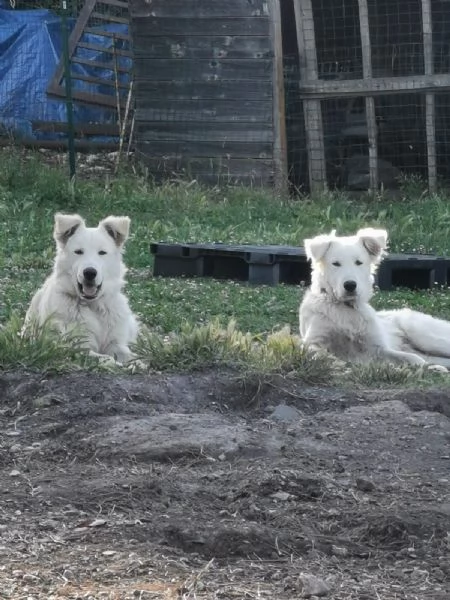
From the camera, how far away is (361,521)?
15.6ft

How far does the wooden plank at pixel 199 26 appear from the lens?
633 inches

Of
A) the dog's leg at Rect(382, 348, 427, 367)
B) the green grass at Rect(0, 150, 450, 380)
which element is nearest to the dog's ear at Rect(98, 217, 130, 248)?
the green grass at Rect(0, 150, 450, 380)

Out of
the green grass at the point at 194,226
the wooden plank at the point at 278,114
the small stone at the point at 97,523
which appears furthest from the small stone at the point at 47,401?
the wooden plank at the point at 278,114

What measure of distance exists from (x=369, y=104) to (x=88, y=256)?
8.48m

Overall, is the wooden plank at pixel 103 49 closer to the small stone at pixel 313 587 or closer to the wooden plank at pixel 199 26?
the wooden plank at pixel 199 26

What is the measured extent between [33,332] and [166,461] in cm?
177

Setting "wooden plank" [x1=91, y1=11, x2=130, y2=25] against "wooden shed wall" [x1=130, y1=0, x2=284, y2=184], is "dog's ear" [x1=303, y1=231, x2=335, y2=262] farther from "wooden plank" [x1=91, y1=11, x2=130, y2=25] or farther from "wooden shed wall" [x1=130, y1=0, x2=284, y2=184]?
"wooden plank" [x1=91, y1=11, x2=130, y2=25]

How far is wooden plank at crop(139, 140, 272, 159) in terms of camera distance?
1617cm

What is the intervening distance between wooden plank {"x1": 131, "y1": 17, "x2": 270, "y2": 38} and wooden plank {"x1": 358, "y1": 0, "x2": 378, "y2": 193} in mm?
1230

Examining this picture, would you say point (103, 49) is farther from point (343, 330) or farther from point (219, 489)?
point (219, 489)

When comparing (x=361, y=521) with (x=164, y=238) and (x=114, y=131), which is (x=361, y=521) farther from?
(x=114, y=131)

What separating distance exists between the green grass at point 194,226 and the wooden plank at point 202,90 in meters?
1.22

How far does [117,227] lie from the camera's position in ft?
28.6

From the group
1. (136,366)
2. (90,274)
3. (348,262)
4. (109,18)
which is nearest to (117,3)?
(109,18)
